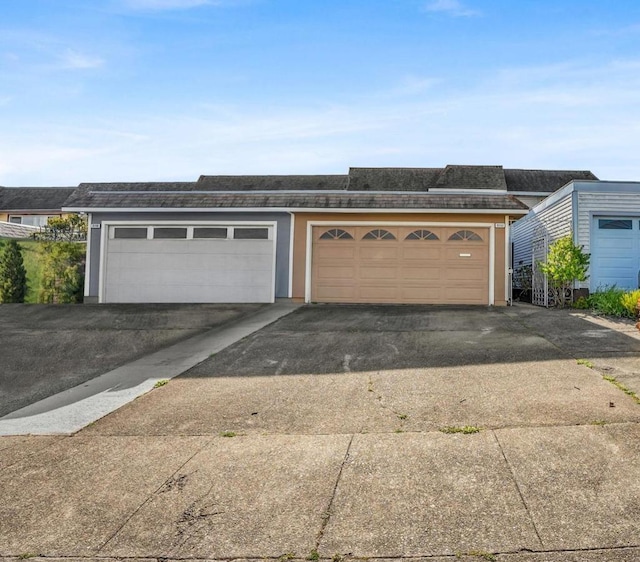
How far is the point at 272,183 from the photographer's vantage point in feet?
91.0

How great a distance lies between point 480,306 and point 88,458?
34.8 ft

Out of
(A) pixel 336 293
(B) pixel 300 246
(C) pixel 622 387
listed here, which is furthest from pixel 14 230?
(C) pixel 622 387

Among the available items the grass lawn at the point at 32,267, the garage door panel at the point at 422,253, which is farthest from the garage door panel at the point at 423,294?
the grass lawn at the point at 32,267

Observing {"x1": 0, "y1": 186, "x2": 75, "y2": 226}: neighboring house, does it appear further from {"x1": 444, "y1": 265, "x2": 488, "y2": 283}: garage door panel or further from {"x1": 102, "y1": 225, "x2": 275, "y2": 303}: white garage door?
{"x1": 444, "y1": 265, "x2": 488, "y2": 283}: garage door panel

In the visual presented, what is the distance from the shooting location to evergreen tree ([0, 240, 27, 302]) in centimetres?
1423

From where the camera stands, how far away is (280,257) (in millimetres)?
13203

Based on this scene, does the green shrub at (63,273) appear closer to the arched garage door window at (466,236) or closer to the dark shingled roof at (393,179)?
the arched garage door window at (466,236)

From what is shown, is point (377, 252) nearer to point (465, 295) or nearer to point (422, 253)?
point (422, 253)

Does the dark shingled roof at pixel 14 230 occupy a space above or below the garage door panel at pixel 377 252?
Answer: above

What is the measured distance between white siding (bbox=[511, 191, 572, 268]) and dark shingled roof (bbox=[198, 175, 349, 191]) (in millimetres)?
11723

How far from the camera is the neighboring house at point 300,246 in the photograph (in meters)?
12.6

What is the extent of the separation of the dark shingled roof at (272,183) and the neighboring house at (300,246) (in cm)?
1352

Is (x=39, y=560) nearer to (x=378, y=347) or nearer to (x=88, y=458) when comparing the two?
(x=88, y=458)

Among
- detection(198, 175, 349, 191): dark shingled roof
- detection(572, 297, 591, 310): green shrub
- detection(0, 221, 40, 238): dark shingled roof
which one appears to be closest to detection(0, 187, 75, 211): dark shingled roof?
detection(0, 221, 40, 238): dark shingled roof
